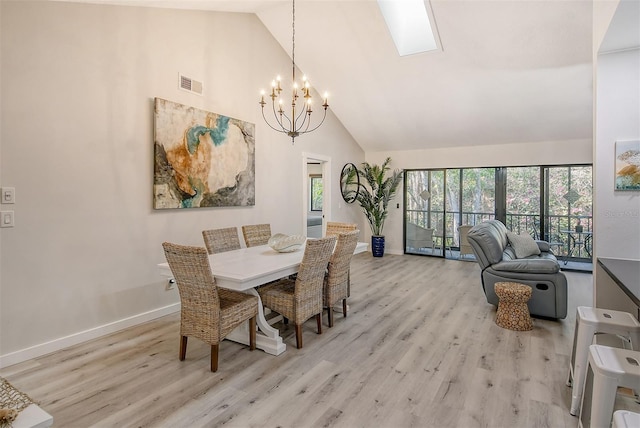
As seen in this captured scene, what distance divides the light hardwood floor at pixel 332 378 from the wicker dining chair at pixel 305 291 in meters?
0.28

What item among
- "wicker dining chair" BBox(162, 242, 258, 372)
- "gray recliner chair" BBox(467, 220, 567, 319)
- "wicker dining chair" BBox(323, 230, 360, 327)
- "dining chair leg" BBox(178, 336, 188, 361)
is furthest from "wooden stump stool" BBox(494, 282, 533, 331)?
"dining chair leg" BBox(178, 336, 188, 361)

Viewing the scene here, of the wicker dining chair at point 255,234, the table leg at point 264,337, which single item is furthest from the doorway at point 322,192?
the table leg at point 264,337

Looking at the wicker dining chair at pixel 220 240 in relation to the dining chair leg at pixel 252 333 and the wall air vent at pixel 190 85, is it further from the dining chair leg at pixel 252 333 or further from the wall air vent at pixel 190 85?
the wall air vent at pixel 190 85

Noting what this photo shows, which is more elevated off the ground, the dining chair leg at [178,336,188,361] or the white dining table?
the white dining table

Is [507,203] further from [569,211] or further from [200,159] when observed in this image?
[200,159]

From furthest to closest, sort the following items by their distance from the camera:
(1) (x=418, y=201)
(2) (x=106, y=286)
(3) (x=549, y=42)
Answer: (1) (x=418, y=201) < (3) (x=549, y=42) < (2) (x=106, y=286)

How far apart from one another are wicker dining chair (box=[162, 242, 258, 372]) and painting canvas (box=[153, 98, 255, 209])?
1370 millimetres

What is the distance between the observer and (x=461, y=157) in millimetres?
6906

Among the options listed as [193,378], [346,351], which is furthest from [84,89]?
[346,351]

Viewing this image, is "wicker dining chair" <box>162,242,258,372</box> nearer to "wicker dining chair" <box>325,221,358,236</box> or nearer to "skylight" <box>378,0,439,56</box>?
"wicker dining chair" <box>325,221,358,236</box>

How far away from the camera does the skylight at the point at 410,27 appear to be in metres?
4.59

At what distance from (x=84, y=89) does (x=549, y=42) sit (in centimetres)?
505

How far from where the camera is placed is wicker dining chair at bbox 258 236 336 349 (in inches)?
111

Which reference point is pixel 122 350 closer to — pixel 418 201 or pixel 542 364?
pixel 542 364
